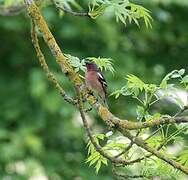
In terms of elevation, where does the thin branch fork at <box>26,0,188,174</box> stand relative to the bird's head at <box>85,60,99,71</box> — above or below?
above

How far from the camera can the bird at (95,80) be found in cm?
270

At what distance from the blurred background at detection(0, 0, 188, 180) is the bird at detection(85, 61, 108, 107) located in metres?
3.09

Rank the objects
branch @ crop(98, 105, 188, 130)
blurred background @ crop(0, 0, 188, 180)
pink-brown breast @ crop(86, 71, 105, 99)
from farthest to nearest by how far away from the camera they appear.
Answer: blurred background @ crop(0, 0, 188, 180), pink-brown breast @ crop(86, 71, 105, 99), branch @ crop(98, 105, 188, 130)

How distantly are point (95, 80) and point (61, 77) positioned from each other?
11.2 feet

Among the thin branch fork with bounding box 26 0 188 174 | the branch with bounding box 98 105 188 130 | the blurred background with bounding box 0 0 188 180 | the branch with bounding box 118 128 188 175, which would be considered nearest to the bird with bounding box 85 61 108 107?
A: the thin branch fork with bounding box 26 0 188 174

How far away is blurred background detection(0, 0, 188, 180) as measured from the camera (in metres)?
6.21

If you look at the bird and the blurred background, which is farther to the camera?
the blurred background

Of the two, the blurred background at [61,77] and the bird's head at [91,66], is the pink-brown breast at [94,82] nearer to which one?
the bird's head at [91,66]

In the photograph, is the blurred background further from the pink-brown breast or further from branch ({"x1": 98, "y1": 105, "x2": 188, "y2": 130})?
branch ({"x1": 98, "y1": 105, "x2": 188, "y2": 130})

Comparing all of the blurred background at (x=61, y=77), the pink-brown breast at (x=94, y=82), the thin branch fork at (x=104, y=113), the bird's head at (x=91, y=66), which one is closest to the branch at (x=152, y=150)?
the thin branch fork at (x=104, y=113)

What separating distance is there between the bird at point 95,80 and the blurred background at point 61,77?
10.1 feet

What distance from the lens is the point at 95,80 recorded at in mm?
2781

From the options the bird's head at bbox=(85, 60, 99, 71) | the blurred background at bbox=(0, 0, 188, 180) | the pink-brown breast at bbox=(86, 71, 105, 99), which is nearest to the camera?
the pink-brown breast at bbox=(86, 71, 105, 99)

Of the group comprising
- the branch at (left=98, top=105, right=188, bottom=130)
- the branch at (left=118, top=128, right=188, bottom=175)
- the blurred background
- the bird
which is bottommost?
the blurred background
